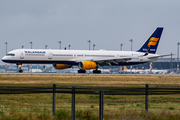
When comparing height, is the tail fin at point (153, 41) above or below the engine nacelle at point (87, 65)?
above

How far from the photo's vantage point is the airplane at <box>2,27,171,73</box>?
56469mm

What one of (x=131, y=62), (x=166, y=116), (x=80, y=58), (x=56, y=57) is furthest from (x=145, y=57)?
(x=166, y=116)

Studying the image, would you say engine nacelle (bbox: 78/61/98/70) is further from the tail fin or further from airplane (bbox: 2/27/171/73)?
the tail fin

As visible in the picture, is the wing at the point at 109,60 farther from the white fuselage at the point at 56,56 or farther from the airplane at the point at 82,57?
the white fuselage at the point at 56,56

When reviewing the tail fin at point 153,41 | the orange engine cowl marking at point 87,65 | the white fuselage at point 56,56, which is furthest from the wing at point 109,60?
the tail fin at point 153,41

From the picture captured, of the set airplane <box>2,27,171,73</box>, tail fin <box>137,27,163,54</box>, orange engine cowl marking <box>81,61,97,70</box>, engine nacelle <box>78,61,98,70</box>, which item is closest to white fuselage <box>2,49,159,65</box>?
airplane <box>2,27,171,73</box>

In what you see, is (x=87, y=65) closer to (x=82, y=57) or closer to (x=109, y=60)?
(x=82, y=57)

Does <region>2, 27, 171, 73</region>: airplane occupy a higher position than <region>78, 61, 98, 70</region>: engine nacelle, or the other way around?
<region>2, 27, 171, 73</region>: airplane

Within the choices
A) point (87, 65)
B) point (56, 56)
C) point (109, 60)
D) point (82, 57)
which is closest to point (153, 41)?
point (109, 60)

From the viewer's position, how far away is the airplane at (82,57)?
5647 cm

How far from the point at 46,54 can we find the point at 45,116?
44906 millimetres

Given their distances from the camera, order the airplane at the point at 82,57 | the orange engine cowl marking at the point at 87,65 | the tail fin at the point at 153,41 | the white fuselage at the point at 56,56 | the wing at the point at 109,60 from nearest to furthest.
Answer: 1. the white fuselage at the point at 56,56
2. the airplane at the point at 82,57
3. the orange engine cowl marking at the point at 87,65
4. the wing at the point at 109,60
5. the tail fin at the point at 153,41

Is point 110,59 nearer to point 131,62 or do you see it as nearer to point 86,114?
point 131,62

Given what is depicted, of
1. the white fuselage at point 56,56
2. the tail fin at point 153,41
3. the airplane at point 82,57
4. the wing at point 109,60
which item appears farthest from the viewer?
the tail fin at point 153,41
